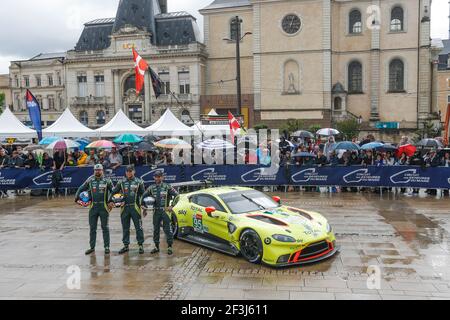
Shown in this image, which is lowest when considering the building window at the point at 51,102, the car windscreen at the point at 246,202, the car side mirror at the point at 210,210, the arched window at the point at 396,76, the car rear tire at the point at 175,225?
the car rear tire at the point at 175,225

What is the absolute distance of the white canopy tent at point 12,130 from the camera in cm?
2592

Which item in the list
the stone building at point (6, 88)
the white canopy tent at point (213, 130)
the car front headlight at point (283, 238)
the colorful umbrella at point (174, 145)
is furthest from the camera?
the stone building at point (6, 88)

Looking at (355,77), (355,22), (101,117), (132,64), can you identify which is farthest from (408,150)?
(101,117)

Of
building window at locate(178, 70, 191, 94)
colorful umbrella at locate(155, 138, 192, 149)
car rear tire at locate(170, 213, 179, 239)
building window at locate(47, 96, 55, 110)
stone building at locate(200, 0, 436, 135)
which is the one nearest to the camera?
car rear tire at locate(170, 213, 179, 239)

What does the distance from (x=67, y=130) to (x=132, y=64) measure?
118 feet

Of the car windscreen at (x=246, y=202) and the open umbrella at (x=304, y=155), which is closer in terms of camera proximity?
the car windscreen at (x=246, y=202)

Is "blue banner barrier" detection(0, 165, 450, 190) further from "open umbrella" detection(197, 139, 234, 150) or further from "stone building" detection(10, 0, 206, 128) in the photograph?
"stone building" detection(10, 0, 206, 128)

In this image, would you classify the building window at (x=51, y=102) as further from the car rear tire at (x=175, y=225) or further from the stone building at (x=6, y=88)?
the car rear tire at (x=175, y=225)

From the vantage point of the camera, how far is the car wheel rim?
993 centimetres

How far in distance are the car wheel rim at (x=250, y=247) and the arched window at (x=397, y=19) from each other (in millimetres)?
49723

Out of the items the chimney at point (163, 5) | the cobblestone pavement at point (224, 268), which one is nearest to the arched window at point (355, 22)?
the chimney at point (163, 5)

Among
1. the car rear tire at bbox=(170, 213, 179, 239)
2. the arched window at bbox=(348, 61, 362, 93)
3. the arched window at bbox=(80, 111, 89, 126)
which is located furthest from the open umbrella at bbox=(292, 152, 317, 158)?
the arched window at bbox=(80, 111, 89, 126)
